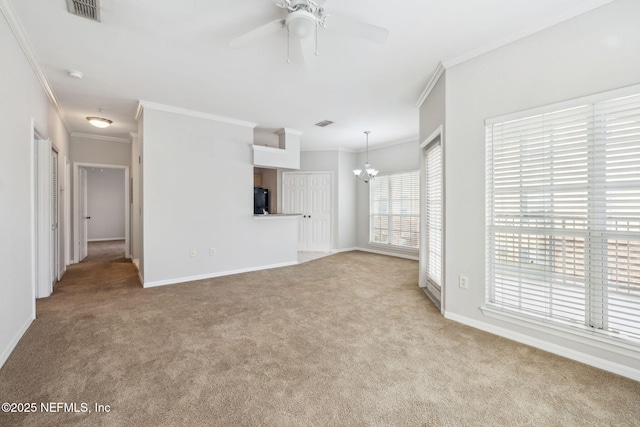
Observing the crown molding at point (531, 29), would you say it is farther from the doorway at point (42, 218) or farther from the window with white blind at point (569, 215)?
the doorway at point (42, 218)

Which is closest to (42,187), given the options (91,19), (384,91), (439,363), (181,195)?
(181,195)

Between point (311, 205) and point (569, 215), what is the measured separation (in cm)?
578

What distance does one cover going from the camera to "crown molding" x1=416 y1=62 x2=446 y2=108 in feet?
10.1

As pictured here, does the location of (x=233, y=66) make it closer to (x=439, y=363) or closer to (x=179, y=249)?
(x=179, y=249)

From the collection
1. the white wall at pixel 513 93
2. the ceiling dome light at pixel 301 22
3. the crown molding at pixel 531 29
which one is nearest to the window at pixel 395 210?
the white wall at pixel 513 93

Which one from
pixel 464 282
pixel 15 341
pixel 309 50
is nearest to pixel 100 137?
pixel 15 341

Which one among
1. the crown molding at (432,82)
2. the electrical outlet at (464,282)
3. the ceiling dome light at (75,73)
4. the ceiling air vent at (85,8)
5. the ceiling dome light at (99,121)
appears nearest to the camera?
the ceiling air vent at (85,8)

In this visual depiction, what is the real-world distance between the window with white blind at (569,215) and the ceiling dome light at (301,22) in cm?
191

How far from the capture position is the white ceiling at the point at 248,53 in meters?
2.22

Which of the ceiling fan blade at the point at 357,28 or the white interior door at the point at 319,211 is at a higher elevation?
the ceiling fan blade at the point at 357,28

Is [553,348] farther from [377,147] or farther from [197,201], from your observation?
[377,147]

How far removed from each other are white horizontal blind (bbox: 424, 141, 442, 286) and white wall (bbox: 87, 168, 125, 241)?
10.5 m

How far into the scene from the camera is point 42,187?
3619mm

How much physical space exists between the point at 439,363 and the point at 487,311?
35.3 inches
